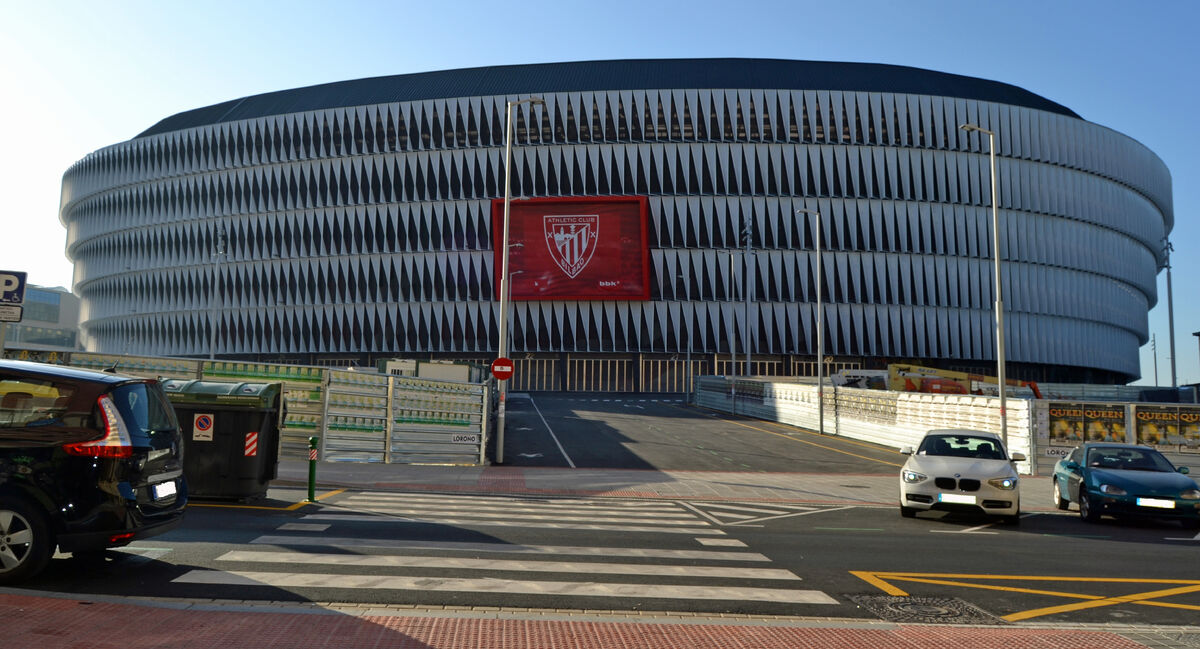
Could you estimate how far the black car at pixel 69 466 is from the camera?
7039 millimetres

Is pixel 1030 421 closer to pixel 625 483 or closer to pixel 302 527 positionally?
pixel 625 483

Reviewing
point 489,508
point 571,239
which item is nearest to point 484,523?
point 489,508

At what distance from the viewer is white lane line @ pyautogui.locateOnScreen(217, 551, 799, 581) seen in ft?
27.8

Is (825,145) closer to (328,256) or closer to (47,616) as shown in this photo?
(328,256)

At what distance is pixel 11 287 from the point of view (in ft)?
40.9

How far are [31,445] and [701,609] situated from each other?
5.86 m

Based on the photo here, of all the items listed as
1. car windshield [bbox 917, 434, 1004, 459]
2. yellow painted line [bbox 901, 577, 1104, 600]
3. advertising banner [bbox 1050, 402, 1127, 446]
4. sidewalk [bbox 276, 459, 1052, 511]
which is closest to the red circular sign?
sidewalk [bbox 276, 459, 1052, 511]

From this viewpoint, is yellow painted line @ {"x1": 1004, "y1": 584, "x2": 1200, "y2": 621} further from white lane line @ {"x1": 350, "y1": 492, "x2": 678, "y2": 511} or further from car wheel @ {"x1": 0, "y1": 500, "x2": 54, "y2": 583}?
car wheel @ {"x1": 0, "y1": 500, "x2": 54, "y2": 583}

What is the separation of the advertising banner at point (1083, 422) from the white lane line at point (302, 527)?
20.6m

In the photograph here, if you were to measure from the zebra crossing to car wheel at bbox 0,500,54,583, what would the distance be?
1151 millimetres

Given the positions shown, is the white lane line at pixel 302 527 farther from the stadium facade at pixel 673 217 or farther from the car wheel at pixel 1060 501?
the stadium facade at pixel 673 217

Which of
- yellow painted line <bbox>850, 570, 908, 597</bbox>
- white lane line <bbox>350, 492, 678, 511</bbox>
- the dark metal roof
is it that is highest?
the dark metal roof

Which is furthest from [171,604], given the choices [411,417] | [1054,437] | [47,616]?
[1054,437]

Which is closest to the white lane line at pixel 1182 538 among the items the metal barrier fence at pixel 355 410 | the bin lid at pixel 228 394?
the bin lid at pixel 228 394
